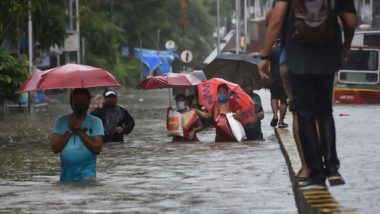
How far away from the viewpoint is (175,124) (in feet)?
57.7

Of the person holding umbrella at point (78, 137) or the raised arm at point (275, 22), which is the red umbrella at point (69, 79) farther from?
the raised arm at point (275, 22)

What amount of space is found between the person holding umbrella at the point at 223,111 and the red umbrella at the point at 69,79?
503 cm

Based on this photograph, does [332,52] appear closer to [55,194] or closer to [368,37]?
[55,194]

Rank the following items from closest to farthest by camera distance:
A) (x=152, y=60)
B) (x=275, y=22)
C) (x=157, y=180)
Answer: (x=275, y=22), (x=157, y=180), (x=152, y=60)

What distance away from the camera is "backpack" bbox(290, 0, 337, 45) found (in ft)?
24.0

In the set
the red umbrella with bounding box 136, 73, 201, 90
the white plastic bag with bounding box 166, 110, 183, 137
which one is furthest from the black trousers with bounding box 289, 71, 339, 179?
the red umbrella with bounding box 136, 73, 201, 90

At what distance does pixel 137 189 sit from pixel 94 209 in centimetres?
172

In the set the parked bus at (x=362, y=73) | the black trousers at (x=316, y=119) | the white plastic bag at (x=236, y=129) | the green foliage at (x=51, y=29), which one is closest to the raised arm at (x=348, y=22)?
the black trousers at (x=316, y=119)

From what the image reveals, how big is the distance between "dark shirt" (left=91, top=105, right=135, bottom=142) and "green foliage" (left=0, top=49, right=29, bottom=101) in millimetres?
4902

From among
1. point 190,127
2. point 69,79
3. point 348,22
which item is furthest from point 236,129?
point 348,22

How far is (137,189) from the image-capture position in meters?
10.5

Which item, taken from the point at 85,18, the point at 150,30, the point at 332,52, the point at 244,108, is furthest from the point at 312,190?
the point at 150,30

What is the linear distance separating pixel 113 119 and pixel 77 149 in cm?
582

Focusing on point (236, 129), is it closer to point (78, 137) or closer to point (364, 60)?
point (78, 137)
